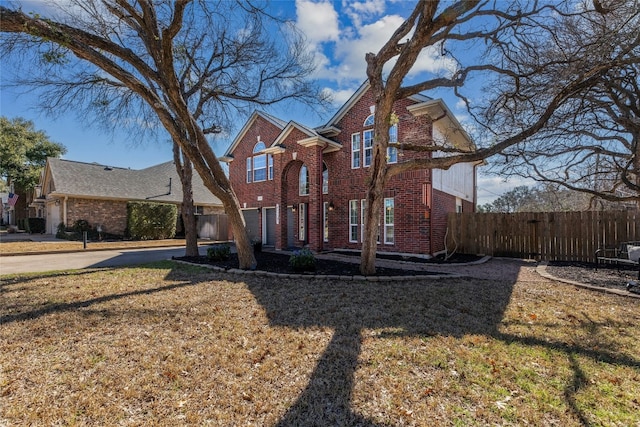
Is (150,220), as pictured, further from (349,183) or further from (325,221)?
(349,183)

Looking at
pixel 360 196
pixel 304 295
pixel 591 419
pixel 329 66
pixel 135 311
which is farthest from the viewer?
pixel 360 196

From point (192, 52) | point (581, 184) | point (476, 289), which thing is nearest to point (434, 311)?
point (476, 289)

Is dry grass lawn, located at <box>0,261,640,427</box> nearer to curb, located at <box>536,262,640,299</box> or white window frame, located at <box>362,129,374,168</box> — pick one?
curb, located at <box>536,262,640,299</box>

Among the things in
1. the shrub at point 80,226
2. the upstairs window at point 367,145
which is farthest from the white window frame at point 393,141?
the shrub at point 80,226

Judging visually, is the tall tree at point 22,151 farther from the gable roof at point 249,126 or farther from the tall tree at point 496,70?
the tall tree at point 496,70

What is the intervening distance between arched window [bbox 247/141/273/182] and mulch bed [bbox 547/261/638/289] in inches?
519

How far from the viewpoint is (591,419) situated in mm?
2465

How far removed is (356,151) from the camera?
1337cm

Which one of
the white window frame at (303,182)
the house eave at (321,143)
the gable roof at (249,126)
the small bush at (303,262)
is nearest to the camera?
the small bush at (303,262)

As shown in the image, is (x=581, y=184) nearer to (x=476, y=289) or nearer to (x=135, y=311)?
(x=476, y=289)

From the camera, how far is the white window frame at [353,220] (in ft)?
43.8

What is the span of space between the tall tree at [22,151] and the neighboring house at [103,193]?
8315mm

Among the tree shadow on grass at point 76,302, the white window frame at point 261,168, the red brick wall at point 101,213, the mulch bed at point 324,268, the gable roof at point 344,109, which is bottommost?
the tree shadow on grass at point 76,302

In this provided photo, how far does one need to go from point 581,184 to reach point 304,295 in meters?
14.9
